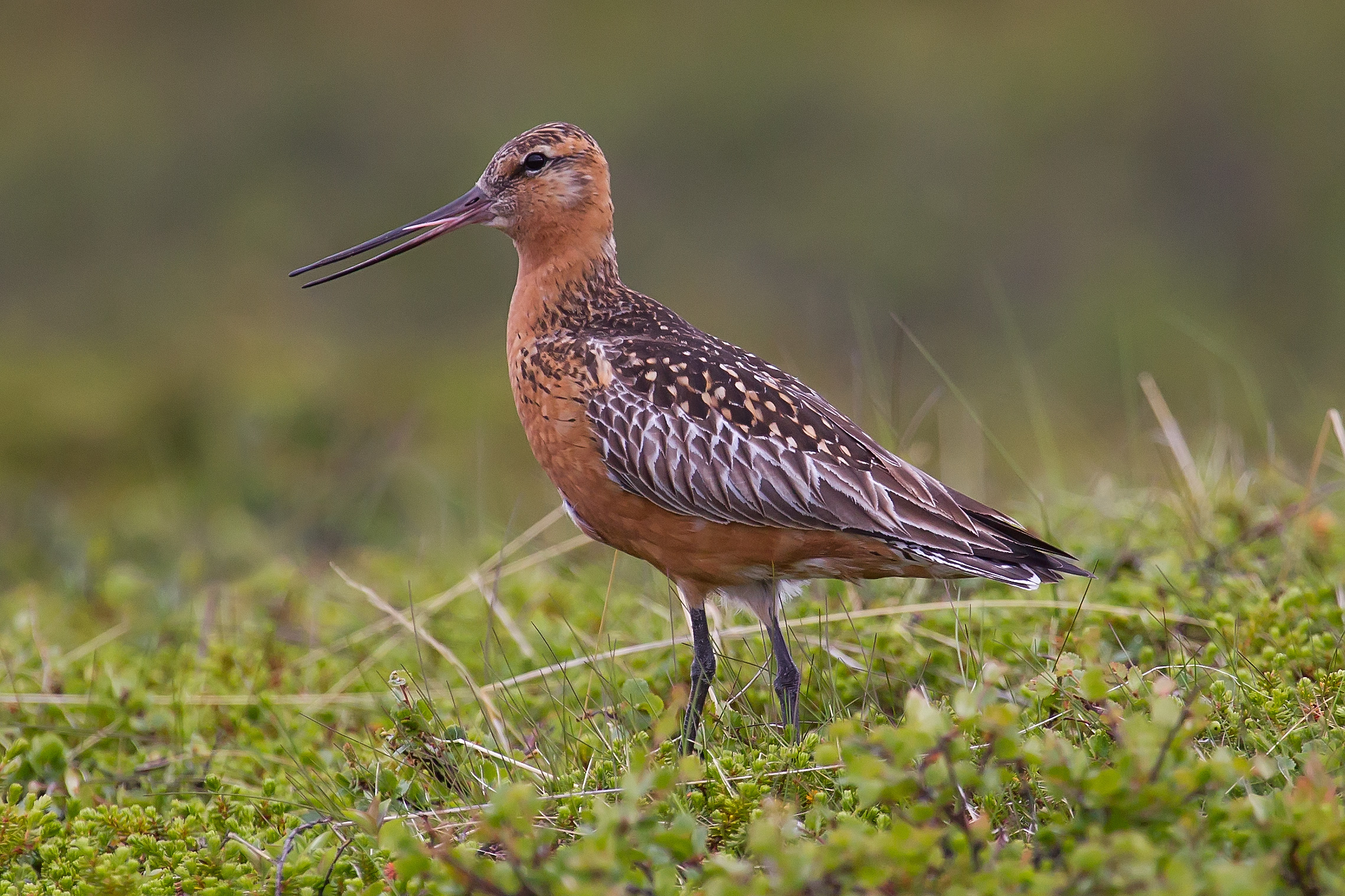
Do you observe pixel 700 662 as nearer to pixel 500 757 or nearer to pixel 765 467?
pixel 765 467

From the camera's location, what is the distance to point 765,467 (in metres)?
4.29

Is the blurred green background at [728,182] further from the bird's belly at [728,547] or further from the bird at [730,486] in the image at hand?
the bird's belly at [728,547]

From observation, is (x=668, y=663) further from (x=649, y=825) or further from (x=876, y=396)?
(x=649, y=825)

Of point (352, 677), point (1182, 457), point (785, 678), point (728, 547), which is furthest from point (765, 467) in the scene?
point (1182, 457)

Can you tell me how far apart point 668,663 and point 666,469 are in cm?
81

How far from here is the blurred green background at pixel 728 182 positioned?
44.0 ft

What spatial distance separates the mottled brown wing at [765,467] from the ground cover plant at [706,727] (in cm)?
28

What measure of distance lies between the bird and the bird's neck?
14cm

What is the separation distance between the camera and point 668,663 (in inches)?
188

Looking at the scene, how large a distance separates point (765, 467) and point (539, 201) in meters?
1.39

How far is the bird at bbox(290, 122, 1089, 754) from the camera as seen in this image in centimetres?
421

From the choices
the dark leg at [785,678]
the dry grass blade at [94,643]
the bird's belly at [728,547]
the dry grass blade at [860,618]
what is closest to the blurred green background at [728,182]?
the dry grass blade at [94,643]

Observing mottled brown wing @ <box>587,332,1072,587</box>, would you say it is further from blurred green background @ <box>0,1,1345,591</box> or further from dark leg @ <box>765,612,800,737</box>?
blurred green background @ <box>0,1,1345,591</box>

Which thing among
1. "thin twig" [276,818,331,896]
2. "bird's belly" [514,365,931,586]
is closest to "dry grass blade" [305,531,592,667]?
"bird's belly" [514,365,931,586]
